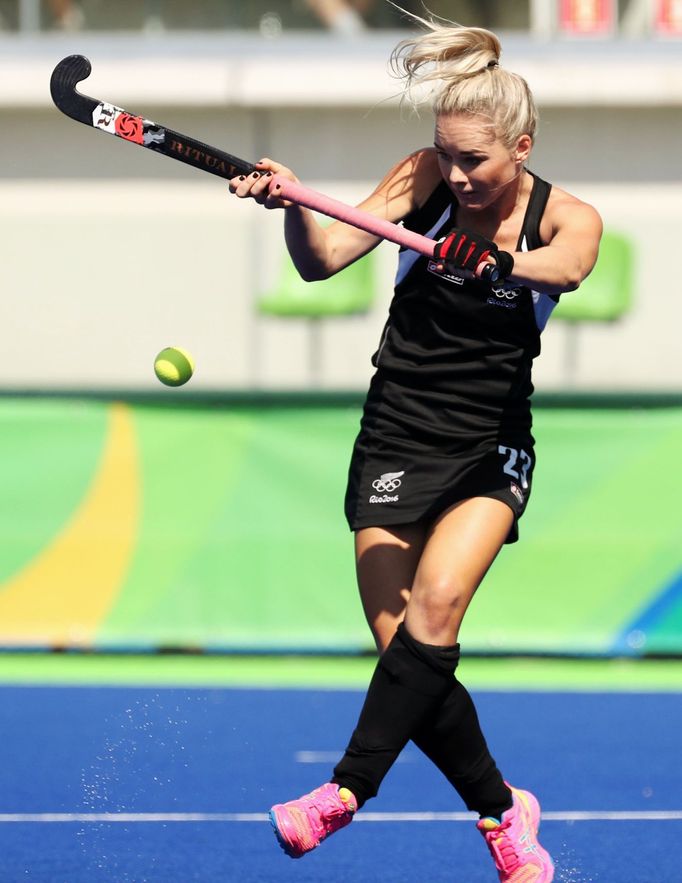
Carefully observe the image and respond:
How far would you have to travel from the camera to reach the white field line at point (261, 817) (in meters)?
4.78

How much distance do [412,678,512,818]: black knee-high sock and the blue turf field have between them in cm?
46

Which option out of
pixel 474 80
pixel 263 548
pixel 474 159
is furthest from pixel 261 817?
pixel 263 548

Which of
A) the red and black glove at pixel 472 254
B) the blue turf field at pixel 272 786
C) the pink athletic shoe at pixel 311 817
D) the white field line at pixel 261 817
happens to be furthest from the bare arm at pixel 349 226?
the white field line at pixel 261 817

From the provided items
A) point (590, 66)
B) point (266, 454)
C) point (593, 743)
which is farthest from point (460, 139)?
point (590, 66)

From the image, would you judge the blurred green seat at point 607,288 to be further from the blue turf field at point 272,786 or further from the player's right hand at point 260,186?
the player's right hand at point 260,186

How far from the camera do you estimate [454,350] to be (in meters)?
3.81

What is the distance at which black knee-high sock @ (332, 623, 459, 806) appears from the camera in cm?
365

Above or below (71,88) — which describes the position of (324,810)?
below

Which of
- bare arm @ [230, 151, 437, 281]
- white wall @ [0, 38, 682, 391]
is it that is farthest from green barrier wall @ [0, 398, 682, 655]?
white wall @ [0, 38, 682, 391]

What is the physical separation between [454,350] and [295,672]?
370cm

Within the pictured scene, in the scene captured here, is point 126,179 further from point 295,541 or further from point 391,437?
point 391,437

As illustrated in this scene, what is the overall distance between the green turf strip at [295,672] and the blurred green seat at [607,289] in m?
3.94

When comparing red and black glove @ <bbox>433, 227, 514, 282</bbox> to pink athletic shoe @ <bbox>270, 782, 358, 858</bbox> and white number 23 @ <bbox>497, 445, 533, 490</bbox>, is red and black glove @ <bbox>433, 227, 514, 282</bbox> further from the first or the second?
pink athletic shoe @ <bbox>270, 782, 358, 858</bbox>

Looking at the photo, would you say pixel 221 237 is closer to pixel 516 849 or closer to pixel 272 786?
→ pixel 272 786
